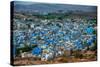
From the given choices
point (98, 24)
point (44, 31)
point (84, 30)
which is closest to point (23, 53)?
point (44, 31)

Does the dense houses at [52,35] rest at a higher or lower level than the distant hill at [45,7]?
lower

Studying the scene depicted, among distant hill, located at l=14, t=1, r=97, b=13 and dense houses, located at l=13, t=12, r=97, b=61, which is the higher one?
distant hill, located at l=14, t=1, r=97, b=13

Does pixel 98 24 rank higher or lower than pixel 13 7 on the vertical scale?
lower

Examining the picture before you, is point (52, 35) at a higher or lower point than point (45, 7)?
lower
